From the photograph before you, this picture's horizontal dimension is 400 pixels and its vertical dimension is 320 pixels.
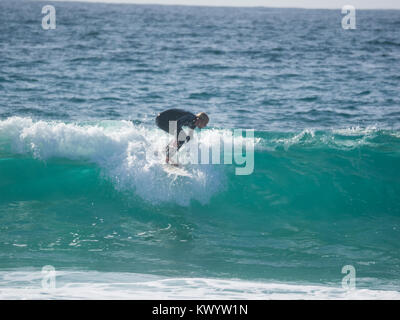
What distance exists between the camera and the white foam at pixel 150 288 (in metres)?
6.96

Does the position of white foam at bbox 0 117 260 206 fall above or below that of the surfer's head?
Answer: below

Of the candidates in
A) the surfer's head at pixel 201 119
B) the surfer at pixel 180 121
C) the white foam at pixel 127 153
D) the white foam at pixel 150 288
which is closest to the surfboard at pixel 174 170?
the white foam at pixel 127 153

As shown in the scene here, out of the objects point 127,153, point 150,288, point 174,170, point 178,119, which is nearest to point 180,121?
point 178,119

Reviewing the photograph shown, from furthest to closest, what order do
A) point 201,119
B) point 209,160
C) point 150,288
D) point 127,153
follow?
point 209,160
point 127,153
point 201,119
point 150,288

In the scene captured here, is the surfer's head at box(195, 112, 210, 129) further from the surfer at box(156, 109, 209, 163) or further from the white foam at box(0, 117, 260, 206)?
the white foam at box(0, 117, 260, 206)

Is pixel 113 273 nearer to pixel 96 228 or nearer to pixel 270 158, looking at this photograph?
pixel 96 228

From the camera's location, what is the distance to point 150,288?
7273mm

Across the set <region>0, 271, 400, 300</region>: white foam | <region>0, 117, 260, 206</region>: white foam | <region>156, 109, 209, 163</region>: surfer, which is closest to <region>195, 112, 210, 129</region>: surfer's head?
<region>156, 109, 209, 163</region>: surfer

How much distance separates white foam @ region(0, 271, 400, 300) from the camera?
696 cm

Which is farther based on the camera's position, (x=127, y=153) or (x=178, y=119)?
(x=127, y=153)

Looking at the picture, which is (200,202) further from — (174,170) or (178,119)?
(178,119)

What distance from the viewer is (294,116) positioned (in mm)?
17297

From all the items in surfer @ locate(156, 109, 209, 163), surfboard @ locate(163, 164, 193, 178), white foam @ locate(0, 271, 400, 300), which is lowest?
white foam @ locate(0, 271, 400, 300)
